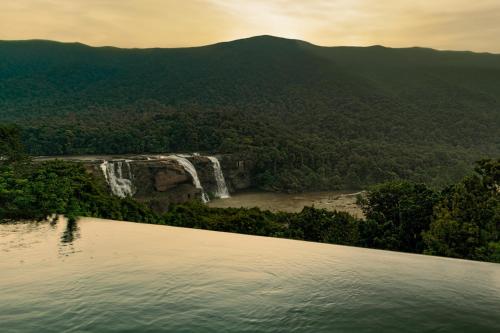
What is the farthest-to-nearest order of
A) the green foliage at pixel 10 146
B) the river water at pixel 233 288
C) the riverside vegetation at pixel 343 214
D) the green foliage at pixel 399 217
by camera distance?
the green foliage at pixel 10 146 < the green foliage at pixel 399 217 < the riverside vegetation at pixel 343 214 < the river water at pixel 233 288

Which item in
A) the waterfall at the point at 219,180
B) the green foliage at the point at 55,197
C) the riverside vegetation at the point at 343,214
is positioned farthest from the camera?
the waterfall at the point at 219,180

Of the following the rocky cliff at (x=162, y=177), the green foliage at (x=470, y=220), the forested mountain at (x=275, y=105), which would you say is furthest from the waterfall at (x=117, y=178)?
the green foliage at (x=470, y=220)

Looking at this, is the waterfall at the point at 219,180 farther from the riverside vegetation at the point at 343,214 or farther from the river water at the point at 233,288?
the river water at the point at 233,288

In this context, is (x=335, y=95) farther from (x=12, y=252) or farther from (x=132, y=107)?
(x=12, y=252)

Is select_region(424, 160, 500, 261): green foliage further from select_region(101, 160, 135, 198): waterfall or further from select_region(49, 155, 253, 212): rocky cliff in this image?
select_region(101, 160, 135, 198): waterfall

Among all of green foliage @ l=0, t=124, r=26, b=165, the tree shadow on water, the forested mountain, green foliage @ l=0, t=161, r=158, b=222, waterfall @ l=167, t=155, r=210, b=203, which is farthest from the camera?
the forested mountain

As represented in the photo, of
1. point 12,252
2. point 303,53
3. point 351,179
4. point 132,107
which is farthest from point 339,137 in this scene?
point 12,252

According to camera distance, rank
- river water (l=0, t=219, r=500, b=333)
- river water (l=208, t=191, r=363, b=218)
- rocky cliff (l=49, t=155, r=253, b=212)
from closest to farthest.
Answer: river water (l=0, t=219, r=500, b=333), rocky cliff (l=49, t=155, r=253, b=212), river water (l=208, t=191, r=363, b=218)

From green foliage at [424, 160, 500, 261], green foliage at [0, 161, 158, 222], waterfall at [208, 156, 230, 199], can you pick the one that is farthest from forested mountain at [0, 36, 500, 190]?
green foliage at [424, 160, 500, 261]
